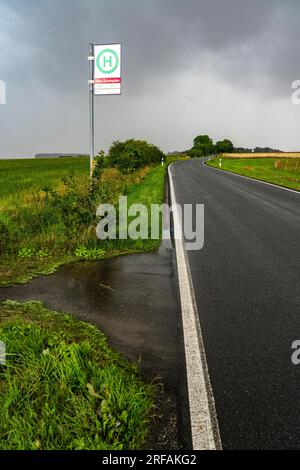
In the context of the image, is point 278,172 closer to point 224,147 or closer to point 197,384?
point 197,384

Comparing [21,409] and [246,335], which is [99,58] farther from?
[21,409]

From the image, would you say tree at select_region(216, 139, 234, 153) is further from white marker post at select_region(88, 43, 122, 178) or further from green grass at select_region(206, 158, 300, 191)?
white marker post at select_region(88, 43, 122, 178)

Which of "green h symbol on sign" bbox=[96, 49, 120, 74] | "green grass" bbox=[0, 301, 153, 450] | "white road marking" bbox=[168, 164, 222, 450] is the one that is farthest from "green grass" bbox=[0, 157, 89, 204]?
"green grass" bbox=[0, 301, 153, 450]

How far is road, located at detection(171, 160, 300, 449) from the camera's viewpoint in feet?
8.32

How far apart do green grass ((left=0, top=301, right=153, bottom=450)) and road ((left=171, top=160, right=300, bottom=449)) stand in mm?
668

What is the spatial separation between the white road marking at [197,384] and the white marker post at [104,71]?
18.2 ft

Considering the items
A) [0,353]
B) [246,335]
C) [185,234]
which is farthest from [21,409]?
[185,234]

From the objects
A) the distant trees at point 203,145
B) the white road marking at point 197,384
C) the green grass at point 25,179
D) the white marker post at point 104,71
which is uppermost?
the distant trees at point 203,145

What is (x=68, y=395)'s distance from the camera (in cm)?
271

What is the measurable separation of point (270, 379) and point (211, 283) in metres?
2.36

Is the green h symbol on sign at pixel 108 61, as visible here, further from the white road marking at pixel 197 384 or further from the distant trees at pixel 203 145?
the distant trees at pixel 203 145

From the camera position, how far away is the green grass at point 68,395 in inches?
93.3

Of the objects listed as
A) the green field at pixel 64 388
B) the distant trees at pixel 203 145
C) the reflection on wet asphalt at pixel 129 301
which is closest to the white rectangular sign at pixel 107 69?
the reflection on wet asphalt at pixel 129 301

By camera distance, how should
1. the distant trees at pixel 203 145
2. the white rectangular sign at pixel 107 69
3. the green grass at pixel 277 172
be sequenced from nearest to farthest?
the white rectangular sign at pixel 107 69 → the green grass at pixel 277 172 → the distant trees at pixel 203 145
